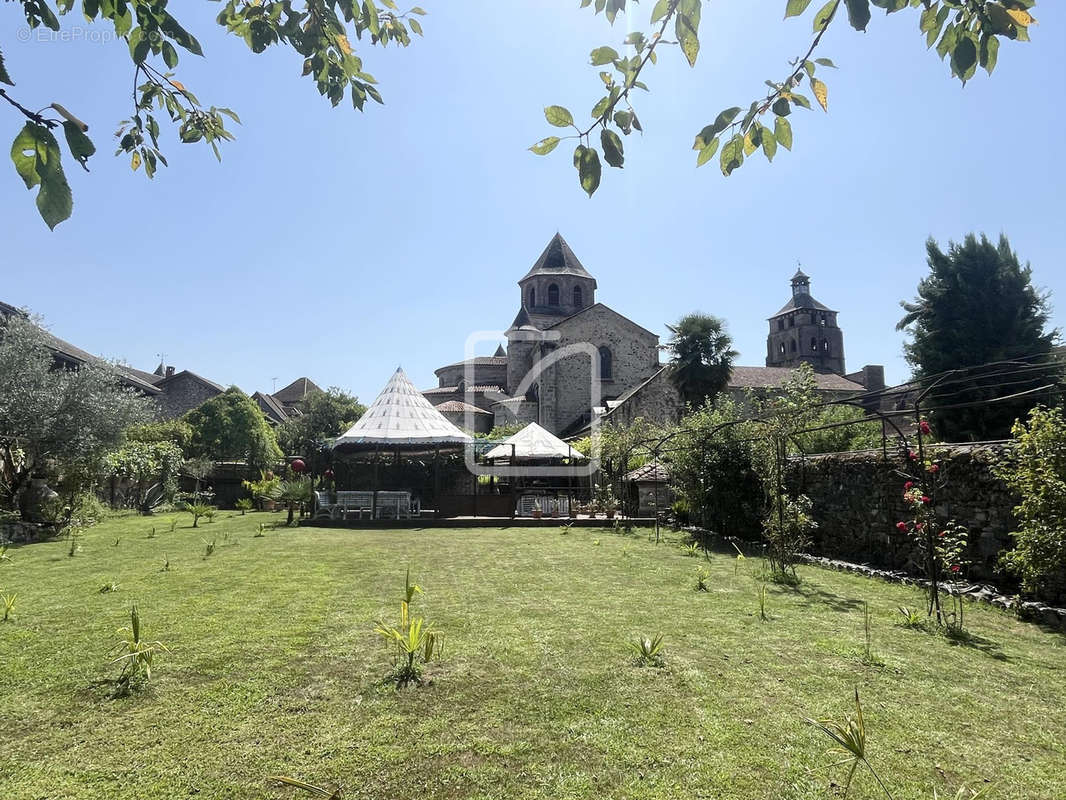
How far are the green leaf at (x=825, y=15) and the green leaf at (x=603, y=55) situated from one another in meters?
0.71

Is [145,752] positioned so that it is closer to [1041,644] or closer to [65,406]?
[1041,644]

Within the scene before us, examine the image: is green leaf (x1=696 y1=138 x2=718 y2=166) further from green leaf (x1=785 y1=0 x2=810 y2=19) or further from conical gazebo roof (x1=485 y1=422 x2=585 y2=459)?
conical gazebo roof (x1=485 y1=422 x2=585 y2=459)

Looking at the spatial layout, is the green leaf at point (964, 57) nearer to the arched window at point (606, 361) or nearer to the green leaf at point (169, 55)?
the green leaf at point (169, 55)

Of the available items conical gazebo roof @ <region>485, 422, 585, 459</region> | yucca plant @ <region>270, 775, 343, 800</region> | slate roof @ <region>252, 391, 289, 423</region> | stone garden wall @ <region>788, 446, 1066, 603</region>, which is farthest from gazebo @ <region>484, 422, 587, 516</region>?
slate roof @ <region>252, 391, 289, 423</region>

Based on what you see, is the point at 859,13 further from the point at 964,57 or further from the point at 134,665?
the point at 134,665

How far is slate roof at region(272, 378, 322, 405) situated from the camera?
204ft

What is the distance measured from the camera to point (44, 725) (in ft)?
10.8

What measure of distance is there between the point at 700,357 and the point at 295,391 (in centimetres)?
4844

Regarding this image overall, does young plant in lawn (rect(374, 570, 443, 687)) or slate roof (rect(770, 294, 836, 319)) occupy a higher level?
slate roof (rect(770, 294, 836, 319))

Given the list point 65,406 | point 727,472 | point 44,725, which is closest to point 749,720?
point 44,725

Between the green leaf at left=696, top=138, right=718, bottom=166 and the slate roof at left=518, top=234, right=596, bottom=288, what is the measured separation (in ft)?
144

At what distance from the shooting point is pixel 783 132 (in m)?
2.06

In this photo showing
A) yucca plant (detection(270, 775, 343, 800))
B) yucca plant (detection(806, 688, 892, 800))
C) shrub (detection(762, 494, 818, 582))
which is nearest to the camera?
yucca plant (detection(270, 775, 343, 800))

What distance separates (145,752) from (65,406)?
14194 mm
